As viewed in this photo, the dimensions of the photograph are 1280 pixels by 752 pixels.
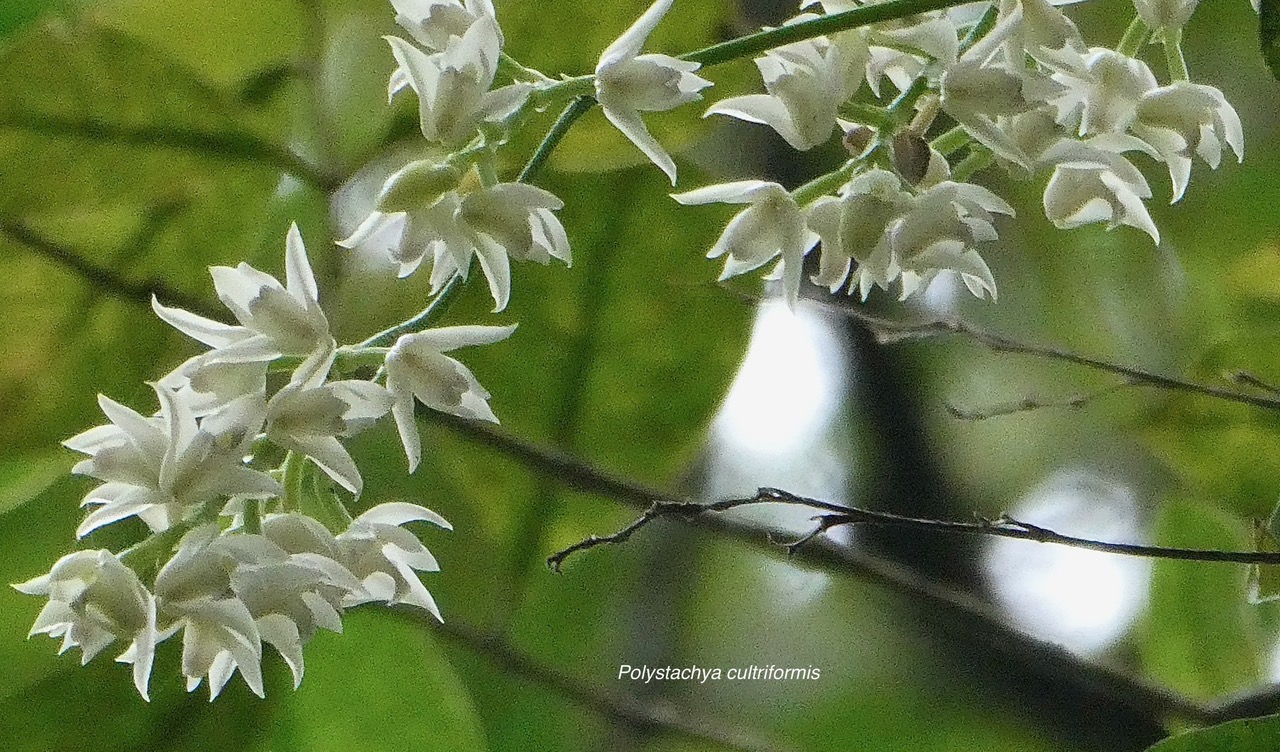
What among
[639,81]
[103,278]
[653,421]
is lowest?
[653,421]

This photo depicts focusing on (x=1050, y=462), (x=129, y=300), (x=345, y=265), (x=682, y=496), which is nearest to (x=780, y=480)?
(x=682, y=496)

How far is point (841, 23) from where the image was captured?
378 millimetres

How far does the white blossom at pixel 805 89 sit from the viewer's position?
0.39m

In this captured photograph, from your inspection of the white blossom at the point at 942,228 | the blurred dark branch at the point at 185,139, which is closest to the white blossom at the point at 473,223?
Answer: the white blossom at the point at 942,228

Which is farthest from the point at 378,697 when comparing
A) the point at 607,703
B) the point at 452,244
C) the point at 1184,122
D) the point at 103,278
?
the point at 1184,122

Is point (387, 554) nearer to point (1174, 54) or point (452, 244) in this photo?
point (452, 244)

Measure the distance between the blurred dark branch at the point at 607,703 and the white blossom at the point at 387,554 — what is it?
11.5 inches

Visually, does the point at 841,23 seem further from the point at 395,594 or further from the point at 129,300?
the point at 129,300

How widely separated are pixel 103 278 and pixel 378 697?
11.2 inches

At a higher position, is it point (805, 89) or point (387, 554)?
point (805, 89)

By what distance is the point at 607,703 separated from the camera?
69cm

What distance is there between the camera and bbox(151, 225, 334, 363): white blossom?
367mm

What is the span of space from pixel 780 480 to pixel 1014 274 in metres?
0.20

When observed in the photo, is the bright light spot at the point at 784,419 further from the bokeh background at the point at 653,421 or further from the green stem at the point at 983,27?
the green stem at the point at 983,27
